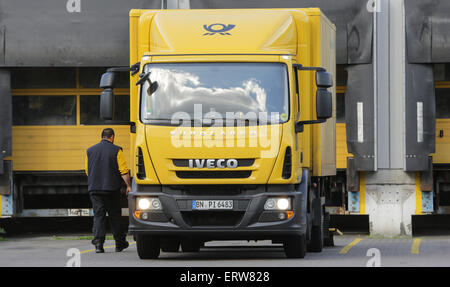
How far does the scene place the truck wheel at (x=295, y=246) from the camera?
13.5 m

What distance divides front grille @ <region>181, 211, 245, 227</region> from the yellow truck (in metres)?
0.01

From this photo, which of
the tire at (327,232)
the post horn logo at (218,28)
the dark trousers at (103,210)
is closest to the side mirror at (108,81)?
the post horn logo at (218,28)

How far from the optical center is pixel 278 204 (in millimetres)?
12781

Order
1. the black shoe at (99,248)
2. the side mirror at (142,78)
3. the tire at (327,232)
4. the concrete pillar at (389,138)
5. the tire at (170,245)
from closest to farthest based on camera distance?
the side mirror at (142,78), the black shoe at (99,248), the tire at (170,245), the tire at (327,232), the concrete pillar at (389,138)

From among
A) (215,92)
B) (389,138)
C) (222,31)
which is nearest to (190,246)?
(215,92)

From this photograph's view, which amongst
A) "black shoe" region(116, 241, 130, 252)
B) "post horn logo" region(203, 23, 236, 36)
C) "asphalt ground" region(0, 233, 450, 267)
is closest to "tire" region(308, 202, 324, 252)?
Result: "asphalt ground" region(0, 233, 450, 267)

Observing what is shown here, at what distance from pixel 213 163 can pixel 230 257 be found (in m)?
2.01

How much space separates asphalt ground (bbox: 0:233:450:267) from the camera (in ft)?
41.7

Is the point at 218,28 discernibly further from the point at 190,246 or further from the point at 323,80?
the point at 190,246

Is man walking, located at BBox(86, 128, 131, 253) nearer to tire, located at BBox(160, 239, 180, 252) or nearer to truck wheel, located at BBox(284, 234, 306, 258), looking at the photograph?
tire, located at BBox(160, 239, 180, 252)

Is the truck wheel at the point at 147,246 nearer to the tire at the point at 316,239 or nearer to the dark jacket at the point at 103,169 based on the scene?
the dark jacket at the point at 103,169

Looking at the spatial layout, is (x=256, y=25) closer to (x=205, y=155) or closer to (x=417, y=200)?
(x=205, y=155)

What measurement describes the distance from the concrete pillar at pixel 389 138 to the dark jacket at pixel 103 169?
8.62 m

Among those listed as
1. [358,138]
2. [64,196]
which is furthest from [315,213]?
[64,196]
